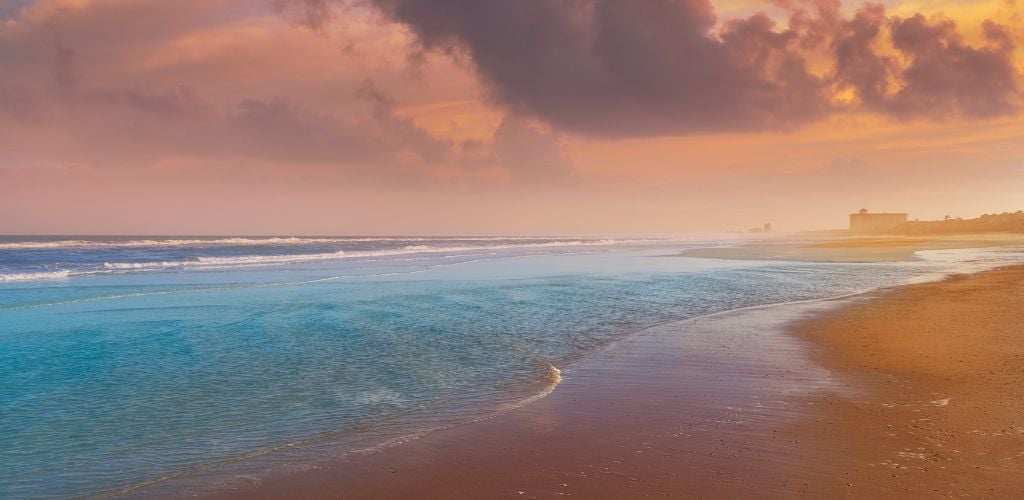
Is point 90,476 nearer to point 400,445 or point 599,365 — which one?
point 400,445

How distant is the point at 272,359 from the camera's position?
1353cm

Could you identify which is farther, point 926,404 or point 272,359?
point 272,359

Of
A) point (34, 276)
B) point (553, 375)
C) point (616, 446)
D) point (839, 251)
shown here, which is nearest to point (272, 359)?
point (553, 375)

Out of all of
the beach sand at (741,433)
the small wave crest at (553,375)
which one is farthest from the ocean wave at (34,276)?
the beach sand at (741,433)

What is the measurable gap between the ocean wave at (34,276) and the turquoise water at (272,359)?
5548 mm

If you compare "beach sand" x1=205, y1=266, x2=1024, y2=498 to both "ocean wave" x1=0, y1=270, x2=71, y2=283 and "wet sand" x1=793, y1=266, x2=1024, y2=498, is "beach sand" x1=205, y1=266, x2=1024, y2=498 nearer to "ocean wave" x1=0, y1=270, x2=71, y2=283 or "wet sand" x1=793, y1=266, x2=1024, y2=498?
"wet sand" x1=793, y1=266, x2=1024, y2=498

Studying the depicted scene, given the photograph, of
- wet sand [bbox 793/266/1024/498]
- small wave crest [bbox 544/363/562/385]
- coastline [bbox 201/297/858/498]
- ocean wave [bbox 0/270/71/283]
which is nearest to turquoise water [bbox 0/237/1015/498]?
small wave crest [bbox 544/363/562/385]

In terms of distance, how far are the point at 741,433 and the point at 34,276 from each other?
44032 millimetres

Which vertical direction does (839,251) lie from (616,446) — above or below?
above

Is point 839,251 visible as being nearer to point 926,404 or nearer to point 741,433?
point 926,404

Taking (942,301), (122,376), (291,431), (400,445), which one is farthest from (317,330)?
(942,301)

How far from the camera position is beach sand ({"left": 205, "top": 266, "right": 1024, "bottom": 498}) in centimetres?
645

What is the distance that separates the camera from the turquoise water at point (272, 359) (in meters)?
7.88

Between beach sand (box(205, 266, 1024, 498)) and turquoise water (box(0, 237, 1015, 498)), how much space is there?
1046mm
